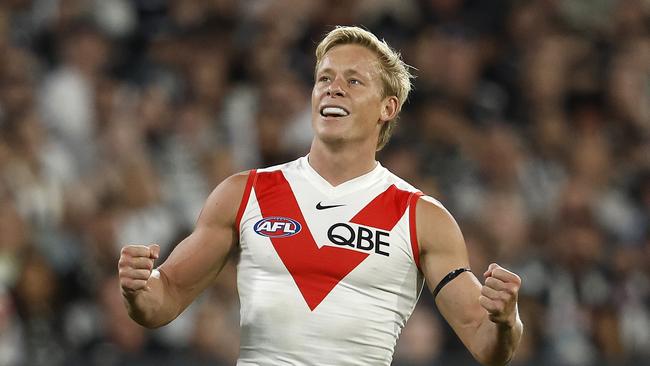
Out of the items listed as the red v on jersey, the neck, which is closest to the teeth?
the neck

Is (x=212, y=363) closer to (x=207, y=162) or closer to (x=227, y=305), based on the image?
(x=227, y=305)

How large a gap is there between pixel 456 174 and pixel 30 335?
3636mm

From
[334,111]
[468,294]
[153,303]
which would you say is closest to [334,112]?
[334,111]

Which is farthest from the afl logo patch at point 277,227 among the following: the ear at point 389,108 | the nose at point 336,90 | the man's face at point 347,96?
the ear at point 389,108

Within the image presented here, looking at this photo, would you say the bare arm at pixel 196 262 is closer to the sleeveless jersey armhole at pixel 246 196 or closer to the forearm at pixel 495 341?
the sleeveless jersey armhole at pixel 246 196

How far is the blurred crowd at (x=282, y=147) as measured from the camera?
8453 mm

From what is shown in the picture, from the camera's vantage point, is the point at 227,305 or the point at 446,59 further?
the point at 446,59

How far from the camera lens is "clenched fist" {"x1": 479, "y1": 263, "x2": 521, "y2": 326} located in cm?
455

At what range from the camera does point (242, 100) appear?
402 inches

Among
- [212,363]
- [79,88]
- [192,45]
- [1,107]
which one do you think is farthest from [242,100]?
[212,363]

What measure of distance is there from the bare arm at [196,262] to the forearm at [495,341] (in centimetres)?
105

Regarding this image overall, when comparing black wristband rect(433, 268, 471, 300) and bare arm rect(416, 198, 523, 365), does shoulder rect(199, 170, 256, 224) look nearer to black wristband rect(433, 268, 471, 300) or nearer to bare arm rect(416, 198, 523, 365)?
bare arm rect(416, 198, 523, 365)

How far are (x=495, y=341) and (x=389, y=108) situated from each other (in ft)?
3.91

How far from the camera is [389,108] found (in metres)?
5.47
